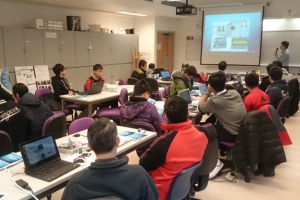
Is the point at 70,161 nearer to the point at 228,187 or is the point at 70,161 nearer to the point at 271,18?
the point at 228,187

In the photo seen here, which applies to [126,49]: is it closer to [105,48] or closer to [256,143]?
[105,48]

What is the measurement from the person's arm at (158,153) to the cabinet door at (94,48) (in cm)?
660

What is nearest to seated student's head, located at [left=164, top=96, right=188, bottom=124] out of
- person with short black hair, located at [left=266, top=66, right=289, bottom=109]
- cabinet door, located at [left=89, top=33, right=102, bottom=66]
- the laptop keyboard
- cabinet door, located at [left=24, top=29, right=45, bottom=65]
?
the laptop keyboard

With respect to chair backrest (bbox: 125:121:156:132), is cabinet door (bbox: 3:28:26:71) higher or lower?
higher

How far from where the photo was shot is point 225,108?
129 inches

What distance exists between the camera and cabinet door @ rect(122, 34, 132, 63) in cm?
926

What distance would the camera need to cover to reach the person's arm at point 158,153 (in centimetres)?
193

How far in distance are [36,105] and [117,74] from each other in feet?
20.1

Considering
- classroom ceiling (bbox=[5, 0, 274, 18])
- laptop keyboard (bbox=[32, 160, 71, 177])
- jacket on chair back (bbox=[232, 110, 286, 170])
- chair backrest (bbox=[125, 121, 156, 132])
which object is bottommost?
jacket on chair back (bbox=[232, 110, 286, 170])

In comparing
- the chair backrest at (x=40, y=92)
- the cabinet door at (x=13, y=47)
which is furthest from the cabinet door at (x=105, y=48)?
the chair backrest at (x=40, y=92)

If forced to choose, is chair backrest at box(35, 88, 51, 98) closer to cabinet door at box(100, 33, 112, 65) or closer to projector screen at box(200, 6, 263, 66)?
cabinet door at box(100, 33, 112, 65)

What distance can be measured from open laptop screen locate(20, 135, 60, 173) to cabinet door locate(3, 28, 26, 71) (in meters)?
4.95

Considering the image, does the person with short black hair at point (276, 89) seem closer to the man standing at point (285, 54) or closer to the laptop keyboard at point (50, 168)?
the laptop keyboard at point (50, 168)

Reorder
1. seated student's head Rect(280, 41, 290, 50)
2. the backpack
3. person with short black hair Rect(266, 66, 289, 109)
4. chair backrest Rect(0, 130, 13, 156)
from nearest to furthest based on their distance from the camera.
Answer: chair backrest Rect(0, 130, 13, 156), person with short black hair Rect(266, 66, 289, 109), the backpack, seated student's head Rect(280, 41, 290, 50)
